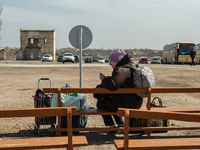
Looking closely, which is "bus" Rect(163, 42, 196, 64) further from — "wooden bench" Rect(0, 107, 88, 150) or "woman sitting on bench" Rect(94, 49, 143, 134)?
"wooden bench" Rect(0, 107, 88, 150)

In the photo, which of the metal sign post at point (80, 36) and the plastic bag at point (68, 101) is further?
the metal sign post at point (80, 36)

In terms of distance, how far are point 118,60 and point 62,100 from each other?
4.24ft

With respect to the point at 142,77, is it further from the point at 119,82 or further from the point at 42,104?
the point at 42,104

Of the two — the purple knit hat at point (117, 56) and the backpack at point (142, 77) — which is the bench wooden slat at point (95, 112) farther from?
the purple knit hat at point (117, 56)

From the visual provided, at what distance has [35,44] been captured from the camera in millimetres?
76125

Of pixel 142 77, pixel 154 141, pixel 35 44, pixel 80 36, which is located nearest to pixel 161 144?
pixel 154 141

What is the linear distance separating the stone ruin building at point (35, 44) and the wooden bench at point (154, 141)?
2886 inches

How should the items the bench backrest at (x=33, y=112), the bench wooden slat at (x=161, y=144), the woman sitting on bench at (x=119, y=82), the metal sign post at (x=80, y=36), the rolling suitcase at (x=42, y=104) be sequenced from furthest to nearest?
the metal sign post at (x=80, y=36)
the rolling suitcase at (x=42, y=104)
the woman sitting on bench at (x=119, y=82)
the bench wooden slat at (x=161, y=144)
the bench backrest at (x=33, y=112)

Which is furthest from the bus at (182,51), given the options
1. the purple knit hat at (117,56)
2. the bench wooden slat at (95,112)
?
the bench wooden slat at (95,112)

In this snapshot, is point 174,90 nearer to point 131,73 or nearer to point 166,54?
point 131,73

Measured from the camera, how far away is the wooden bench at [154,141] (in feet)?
9.67

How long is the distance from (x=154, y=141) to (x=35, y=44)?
75015 millimetres

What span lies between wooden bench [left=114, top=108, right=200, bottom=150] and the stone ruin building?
73.3 meters

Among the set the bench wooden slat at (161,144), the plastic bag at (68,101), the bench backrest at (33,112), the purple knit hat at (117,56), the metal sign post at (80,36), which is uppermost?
the metal sign post at (80,36)
